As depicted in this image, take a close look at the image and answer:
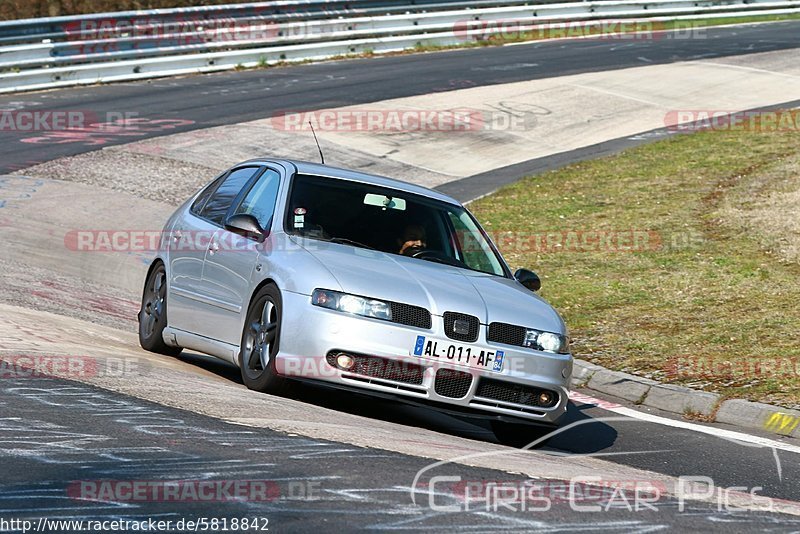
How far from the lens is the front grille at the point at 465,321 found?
764cm

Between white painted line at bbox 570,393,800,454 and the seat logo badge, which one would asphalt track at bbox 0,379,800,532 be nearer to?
the seat logo badge

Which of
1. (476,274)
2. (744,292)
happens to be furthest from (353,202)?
(744,292)

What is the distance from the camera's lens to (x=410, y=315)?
300 inches

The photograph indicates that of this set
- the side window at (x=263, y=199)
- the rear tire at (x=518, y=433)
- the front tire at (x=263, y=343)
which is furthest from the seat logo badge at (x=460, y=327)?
the side window at (x=263, y=199)

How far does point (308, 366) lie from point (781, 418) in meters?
3.46

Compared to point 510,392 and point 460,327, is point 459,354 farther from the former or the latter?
point 510,392

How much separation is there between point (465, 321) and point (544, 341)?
0.59 metres

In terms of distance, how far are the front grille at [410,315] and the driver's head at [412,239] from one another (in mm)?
1165

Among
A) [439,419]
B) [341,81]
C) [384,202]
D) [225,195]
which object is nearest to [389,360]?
[439,419]

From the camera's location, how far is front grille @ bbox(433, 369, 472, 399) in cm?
760

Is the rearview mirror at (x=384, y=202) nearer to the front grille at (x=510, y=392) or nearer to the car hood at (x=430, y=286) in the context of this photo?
the car hood at (x=430, y=286)

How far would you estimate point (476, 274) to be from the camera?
8711 mm

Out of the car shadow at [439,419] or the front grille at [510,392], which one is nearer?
the front grille at [510,392]

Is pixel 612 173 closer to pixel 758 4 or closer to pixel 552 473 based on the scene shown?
pixel 552 473
